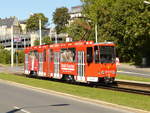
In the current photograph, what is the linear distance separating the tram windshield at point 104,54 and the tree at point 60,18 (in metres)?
106

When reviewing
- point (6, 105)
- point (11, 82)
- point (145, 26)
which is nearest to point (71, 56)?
point (11, 82)

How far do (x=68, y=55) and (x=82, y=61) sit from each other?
242 cm

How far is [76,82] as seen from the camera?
2834 centimetres

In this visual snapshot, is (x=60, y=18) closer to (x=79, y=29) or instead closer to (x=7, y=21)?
(x=7, y=21)

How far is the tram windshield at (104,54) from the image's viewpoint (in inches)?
1004

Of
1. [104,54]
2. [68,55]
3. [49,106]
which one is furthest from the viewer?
[68,55]

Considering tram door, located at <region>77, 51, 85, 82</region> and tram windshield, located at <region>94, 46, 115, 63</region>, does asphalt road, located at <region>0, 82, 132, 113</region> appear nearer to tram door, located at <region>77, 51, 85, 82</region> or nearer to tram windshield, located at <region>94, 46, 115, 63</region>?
tram windshield, located at <region>94, 46, 115, 63</region>

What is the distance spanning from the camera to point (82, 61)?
26578 mm

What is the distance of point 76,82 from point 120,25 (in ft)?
107

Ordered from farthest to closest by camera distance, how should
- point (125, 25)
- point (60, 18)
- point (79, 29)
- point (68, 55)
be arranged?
point (60, 18), point (79, 29), point (125, 25), point (68, 55)

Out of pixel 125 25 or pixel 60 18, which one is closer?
pixel 125 25

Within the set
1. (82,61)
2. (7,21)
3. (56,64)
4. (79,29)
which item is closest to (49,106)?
(82,61)

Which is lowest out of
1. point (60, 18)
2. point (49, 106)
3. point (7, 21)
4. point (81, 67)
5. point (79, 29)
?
point (49, 106)

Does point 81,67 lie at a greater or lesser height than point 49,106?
greater
